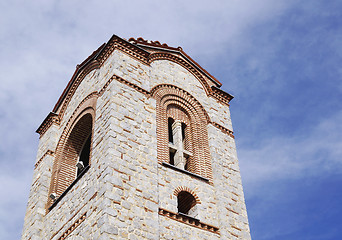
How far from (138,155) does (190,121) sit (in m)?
3.17

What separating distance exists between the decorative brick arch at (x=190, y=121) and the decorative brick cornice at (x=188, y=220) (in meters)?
1.52

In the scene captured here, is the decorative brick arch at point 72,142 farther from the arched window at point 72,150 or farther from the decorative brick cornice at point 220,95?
the decorative brick cornice at point 220,95

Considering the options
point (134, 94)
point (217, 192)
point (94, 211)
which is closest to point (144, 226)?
point (94, 211)

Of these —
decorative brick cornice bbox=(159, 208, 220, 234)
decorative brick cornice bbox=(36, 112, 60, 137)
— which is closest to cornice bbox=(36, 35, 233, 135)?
decorative brick cornice bbox=(36, 112, 60, 137)

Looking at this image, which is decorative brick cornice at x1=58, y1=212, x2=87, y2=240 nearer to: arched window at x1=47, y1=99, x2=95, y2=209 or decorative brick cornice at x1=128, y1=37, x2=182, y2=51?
arched window at x1=47, y1=99, x2=95, y2=209

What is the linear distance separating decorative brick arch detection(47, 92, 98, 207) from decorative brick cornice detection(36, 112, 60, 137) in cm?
93

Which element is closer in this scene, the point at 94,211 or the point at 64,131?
the point at 94,211

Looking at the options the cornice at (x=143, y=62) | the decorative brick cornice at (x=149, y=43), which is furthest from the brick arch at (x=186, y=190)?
the decorative brick cornice at (x=149, y=43)

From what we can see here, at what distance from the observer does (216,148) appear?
44.8 feet

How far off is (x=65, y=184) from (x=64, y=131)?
1.97 m

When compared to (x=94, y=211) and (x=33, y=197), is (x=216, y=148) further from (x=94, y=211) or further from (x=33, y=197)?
(x=33, y=197)

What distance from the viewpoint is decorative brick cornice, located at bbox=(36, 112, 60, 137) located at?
1556cm

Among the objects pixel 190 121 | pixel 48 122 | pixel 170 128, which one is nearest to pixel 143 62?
pixel 170 128

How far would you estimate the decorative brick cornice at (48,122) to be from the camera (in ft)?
51.1
